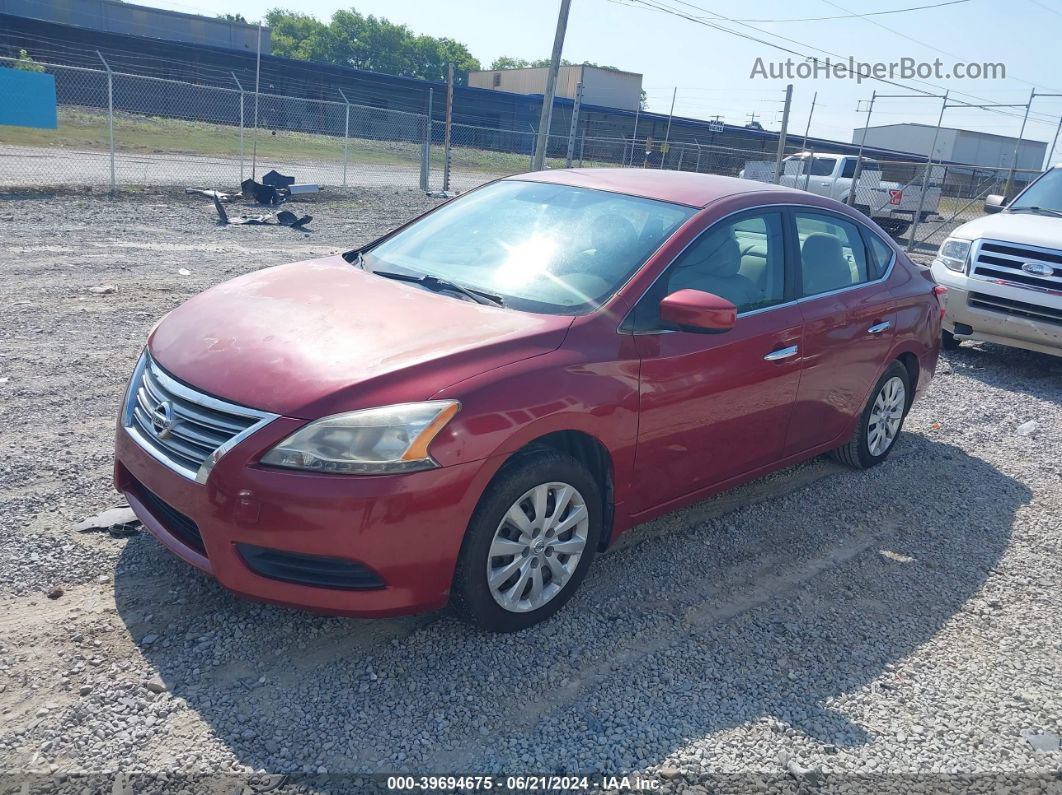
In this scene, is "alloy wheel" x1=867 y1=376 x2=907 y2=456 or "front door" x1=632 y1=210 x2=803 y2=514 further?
"alloy wheel" x1=867 y1=376 x2=907 y2=456

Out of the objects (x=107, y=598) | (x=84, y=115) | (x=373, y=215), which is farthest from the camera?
(x=84, y=115)

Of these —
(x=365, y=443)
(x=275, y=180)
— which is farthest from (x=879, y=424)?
Answer: (x=275, y=180)

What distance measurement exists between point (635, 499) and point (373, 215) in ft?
46.1

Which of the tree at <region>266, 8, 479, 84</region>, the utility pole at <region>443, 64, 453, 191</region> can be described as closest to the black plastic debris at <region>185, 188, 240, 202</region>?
the utility pole at <region>443, 64, 453, 191</region>

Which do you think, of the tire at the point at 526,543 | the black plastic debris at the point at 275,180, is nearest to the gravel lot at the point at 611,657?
the tire at the point at 526,543

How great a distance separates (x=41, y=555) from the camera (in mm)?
3590

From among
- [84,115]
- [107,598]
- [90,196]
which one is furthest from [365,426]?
[84,115]

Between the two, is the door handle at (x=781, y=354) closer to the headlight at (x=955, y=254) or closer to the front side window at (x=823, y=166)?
the headlight at (x=955, y=254)

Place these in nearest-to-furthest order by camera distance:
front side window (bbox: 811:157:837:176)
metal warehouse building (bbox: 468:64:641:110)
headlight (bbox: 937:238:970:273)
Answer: headlight (bbox: 937:238:970:273), front side window (bbox: 811:157:837:176), metal warehouse building (bbox: 468:64:641:110)

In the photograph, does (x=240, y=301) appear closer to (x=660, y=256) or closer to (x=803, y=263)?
(x=660, y=256)

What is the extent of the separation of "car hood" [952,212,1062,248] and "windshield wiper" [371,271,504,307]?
639 cm

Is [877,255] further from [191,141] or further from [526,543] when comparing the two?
[191,141]

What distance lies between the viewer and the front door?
3.71m

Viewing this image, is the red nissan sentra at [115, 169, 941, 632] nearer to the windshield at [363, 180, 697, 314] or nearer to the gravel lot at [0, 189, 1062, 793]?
the windshield at [363, 180, 697, 314]
